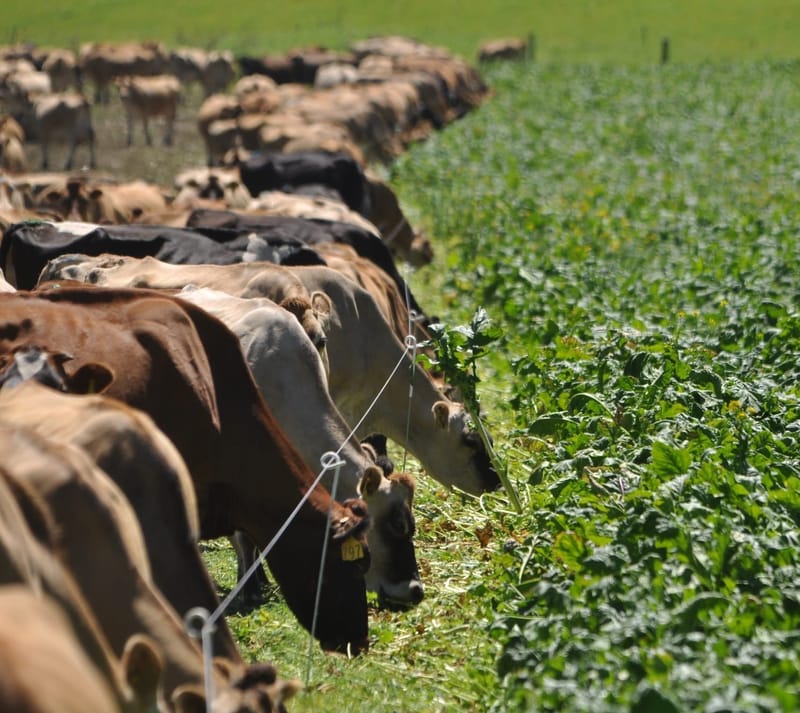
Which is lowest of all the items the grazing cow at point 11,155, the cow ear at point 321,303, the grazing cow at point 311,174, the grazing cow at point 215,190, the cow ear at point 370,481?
the grazing cow at point 11,155

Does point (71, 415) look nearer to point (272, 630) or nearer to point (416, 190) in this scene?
point (272, 630)

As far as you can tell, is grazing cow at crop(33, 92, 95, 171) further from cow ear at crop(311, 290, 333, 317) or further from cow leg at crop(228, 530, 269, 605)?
cow leg at crop(228, 530, 269, 605)

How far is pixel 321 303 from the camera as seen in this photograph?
30.5 feet

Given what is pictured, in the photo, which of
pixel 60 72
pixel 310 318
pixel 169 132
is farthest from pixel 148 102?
pixel 310 318

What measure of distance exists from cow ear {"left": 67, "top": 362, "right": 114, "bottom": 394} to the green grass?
50.7 metres

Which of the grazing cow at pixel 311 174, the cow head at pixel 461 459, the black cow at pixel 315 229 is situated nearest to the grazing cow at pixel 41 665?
the cow head at pixel 461 459

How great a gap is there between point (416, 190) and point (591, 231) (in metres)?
6.21

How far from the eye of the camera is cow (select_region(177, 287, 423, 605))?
7.60 m

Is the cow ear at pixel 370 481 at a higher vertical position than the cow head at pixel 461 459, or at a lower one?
higher

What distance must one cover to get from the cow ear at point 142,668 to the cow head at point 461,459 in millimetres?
5562

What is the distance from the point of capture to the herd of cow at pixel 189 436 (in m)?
4.55

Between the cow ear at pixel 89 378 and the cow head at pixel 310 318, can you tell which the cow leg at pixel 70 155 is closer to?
the cow head at pixel 310 318

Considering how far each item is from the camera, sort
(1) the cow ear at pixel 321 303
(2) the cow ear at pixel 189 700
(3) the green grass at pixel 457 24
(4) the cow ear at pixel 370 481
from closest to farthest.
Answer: (2) the cow ear at pixel 189 700, (4) the cow ear at pixel 370 481, (1) the cow ear at pixel 321 303, (3) the green grass at pixel 457 24

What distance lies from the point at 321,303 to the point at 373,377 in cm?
84
